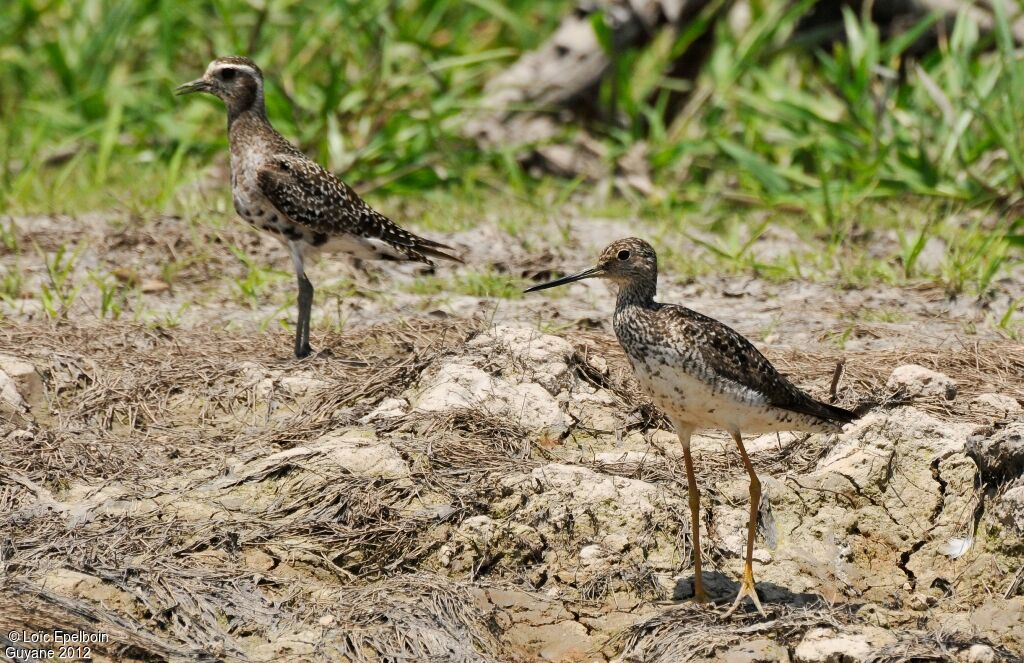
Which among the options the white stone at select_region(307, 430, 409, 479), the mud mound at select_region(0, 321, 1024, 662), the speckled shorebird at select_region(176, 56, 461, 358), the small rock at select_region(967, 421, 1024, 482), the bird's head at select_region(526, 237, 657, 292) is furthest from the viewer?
the speckled shorebird at select_region(176, 56, 461, 358)

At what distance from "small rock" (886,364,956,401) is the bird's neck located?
135cm

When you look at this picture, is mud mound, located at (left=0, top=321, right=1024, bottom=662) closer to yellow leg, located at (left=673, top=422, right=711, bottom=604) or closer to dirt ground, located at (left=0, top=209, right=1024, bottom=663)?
dirt ground, located at (left=0, top=209, right=1024, bottom=663)

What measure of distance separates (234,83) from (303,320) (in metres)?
1.59

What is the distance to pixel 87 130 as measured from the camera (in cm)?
1026

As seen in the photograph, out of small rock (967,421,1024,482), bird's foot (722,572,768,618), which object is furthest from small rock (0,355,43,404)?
small rock (967,421,1024,482)

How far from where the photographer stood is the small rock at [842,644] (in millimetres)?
4855

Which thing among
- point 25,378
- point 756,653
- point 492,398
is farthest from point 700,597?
point 25,378

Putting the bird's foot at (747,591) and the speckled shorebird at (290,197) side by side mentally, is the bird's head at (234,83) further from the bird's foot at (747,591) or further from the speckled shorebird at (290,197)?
the bird's foot at (747,591)

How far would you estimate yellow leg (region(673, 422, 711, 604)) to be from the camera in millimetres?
5340

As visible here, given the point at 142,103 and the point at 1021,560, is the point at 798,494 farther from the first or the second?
the point at 142,103

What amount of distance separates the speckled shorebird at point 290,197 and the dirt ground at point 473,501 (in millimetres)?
521

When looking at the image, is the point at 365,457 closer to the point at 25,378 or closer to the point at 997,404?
the point at 25,378

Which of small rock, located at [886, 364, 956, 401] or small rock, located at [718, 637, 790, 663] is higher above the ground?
small rock, located at [886, 364, 956, 401]

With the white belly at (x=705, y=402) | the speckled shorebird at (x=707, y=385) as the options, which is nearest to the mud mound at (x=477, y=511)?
the speckled shorebird at (x=707, y=385)
